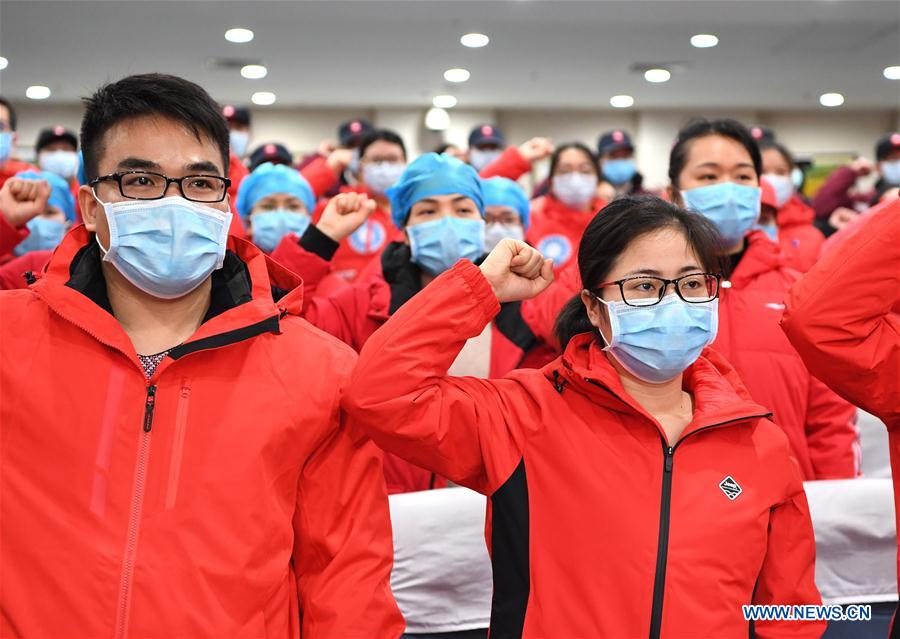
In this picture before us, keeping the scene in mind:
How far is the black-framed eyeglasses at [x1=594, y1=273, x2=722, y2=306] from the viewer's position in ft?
7.05

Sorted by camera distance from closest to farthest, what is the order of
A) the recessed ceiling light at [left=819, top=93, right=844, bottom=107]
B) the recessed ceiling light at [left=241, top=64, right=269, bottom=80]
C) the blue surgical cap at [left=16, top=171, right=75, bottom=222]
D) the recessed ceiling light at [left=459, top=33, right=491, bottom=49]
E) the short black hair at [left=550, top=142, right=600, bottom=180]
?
the blue surgical cap at [left=16, top=171, right=75, bottom=222] < the short black hair at [left=550, top=142, right=600, bottom=180] < the recessed ceiling light at [left=459, top=33, right=491, bottom=49] < the recessed ceiling light at [left=241, top=64, right=269, bottom=80] < the recessed ceiling light at [left=819, top=93, right=844, bottom=107]

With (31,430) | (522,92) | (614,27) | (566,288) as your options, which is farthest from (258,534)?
(522,92)

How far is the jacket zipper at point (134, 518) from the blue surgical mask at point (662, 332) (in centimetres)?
99

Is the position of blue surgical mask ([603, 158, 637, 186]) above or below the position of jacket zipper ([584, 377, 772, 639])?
above

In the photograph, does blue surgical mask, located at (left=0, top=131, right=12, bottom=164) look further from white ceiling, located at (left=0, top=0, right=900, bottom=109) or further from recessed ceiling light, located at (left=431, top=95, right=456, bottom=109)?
recessed ceiling light, located at (left=431, top=95, right=456, bottom=109)

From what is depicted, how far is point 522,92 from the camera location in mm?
14992

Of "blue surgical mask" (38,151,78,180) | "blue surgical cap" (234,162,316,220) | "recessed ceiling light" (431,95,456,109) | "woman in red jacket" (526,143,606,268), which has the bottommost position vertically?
"blue surgical cap" (234,162,316,220)

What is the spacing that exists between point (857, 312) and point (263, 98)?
Result: 14.3 metres

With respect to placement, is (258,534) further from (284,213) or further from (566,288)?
(284,213)

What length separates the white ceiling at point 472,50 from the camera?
33.6 ft

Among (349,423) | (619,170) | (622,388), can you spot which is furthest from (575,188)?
(349,423)

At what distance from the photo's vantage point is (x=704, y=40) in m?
11.6

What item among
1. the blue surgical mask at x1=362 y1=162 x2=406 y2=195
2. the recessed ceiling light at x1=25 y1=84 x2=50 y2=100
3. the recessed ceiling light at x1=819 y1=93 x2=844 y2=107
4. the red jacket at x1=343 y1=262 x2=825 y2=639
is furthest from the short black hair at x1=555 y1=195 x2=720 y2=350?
the recessed ceiling light at x1=819 y1=93 x2=844 y2=107

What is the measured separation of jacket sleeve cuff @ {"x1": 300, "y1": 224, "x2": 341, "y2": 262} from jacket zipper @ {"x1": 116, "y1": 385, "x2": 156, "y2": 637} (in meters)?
1.63
